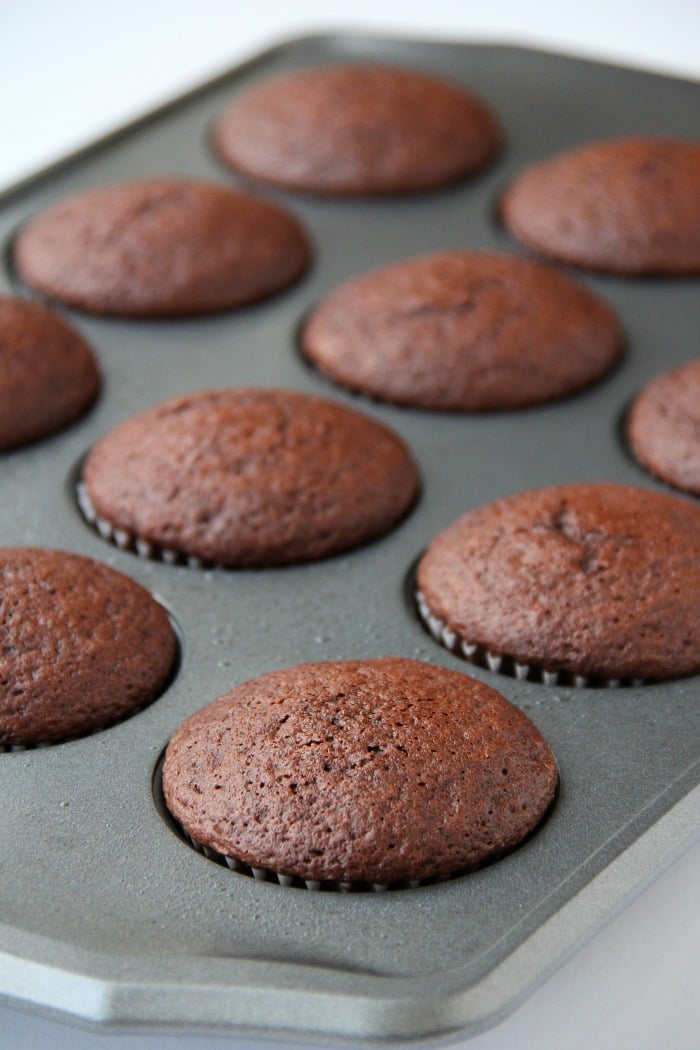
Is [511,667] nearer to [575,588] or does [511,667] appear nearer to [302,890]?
[575,588]

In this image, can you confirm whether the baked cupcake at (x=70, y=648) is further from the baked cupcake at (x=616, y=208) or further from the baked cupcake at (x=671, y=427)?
the baked cupcake at (x=616, y=208)

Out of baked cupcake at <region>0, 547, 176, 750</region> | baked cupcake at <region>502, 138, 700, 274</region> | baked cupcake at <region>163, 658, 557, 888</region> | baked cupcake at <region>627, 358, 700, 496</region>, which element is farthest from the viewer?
baked cupcake at <region>502, 138, 700, 274</region>

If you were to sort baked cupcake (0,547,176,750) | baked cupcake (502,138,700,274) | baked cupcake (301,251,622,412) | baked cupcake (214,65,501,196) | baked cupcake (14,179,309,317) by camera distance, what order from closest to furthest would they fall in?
baked cupcake (0,547,176,750) → baked cupcake (301,251,622,412) → baked cupcake (14,179,309,317) → baked cupcake (502,138,700,274) → baked cupcake (214,65,501,196)

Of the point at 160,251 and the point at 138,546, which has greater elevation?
the point at 160,251

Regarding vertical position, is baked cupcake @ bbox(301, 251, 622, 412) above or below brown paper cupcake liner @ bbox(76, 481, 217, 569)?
above

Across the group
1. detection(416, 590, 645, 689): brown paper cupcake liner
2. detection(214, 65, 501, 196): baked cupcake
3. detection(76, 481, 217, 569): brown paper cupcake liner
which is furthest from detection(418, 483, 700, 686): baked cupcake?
detection(214, 65, 501, 196): baked cupcake

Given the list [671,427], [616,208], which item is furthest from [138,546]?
[616,208]

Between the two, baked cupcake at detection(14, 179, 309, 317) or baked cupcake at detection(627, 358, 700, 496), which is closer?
baked cupcake at detection(627, 358, 700, 496)

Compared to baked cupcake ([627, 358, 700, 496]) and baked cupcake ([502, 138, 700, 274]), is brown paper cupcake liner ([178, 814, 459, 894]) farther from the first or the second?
baked cupcake ([502, 138, 700, 274])
